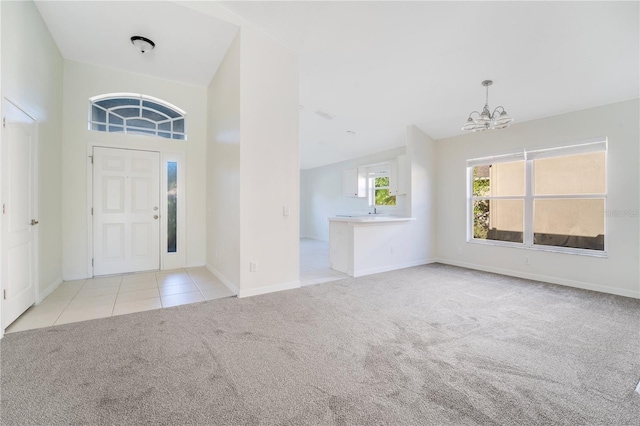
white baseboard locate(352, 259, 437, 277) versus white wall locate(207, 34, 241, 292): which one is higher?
white wall locate(207, 34, 241, 292)

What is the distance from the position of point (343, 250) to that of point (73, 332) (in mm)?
3446

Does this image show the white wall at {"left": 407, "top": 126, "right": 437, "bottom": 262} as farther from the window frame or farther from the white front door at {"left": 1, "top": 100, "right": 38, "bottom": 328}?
the white front door at {"left": 1, "top": 100, "right": 38, "bottom": 328}

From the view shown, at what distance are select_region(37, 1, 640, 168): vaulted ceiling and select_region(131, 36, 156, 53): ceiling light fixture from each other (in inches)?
3.0

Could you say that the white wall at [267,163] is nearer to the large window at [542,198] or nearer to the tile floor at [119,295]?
the tile floor at [119,295]

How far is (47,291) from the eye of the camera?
3.35m

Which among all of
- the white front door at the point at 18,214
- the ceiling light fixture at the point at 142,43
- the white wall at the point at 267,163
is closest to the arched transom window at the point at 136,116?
the ceiling light fixture at the point at 142,43

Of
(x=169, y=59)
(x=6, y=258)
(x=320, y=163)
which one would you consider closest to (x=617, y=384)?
(x=6, y=258)

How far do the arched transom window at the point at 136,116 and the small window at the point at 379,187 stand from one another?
449cm

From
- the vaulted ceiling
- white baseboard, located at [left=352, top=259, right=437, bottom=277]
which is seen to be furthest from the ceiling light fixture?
white baseboard, located at [left=352, top=259, right=437, bottom=277]

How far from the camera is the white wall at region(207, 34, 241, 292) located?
3469mm

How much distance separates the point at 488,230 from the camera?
5121 millimetres

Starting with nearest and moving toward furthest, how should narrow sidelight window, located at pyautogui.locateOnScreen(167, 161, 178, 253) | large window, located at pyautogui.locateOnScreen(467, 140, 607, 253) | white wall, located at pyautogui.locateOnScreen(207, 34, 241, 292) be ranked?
white wall, located at pyautogui.locateOnScreen(207, 34, 241, 292), large window, located at pyautogui.locateOnScreen(467, 140, 607, 253), narrow sidelight window, located at pyautogui.locateOnScreen(167, 161, 178, 253)

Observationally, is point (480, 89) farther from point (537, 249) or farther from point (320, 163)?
point (320, 163)

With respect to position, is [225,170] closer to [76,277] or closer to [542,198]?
[76,277]
